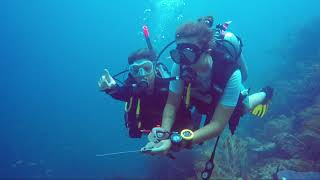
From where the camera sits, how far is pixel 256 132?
13.3 m

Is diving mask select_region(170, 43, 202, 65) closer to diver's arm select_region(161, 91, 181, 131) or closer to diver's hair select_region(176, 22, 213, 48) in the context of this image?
diver's hair select_region(176, 22, 213, 48)

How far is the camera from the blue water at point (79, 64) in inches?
921

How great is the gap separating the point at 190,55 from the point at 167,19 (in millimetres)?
37809

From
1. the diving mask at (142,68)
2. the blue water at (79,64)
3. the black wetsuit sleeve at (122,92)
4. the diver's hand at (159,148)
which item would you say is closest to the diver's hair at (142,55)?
the diving mask at (142,68)

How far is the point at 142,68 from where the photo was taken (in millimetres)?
5023

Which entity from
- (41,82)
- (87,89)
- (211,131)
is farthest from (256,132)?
Answer: (41,82)

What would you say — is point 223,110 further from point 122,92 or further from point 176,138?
point 122,92

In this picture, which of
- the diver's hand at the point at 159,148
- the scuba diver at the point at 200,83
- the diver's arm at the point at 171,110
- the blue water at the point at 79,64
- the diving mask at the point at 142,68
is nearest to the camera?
the diver's hand at the point at 159,148

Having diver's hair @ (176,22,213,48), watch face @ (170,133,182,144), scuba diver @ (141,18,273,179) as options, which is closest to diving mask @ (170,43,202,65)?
scuba diver @ (141,18,273,179)

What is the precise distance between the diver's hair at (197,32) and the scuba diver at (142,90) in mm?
1279

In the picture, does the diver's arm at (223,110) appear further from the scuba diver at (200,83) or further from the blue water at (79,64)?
the blue water at (79,64)

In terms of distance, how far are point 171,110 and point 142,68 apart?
3.39 ft

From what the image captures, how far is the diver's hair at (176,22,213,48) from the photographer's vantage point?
3.71 meters

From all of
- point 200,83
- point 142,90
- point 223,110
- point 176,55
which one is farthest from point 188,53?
point 142,90
